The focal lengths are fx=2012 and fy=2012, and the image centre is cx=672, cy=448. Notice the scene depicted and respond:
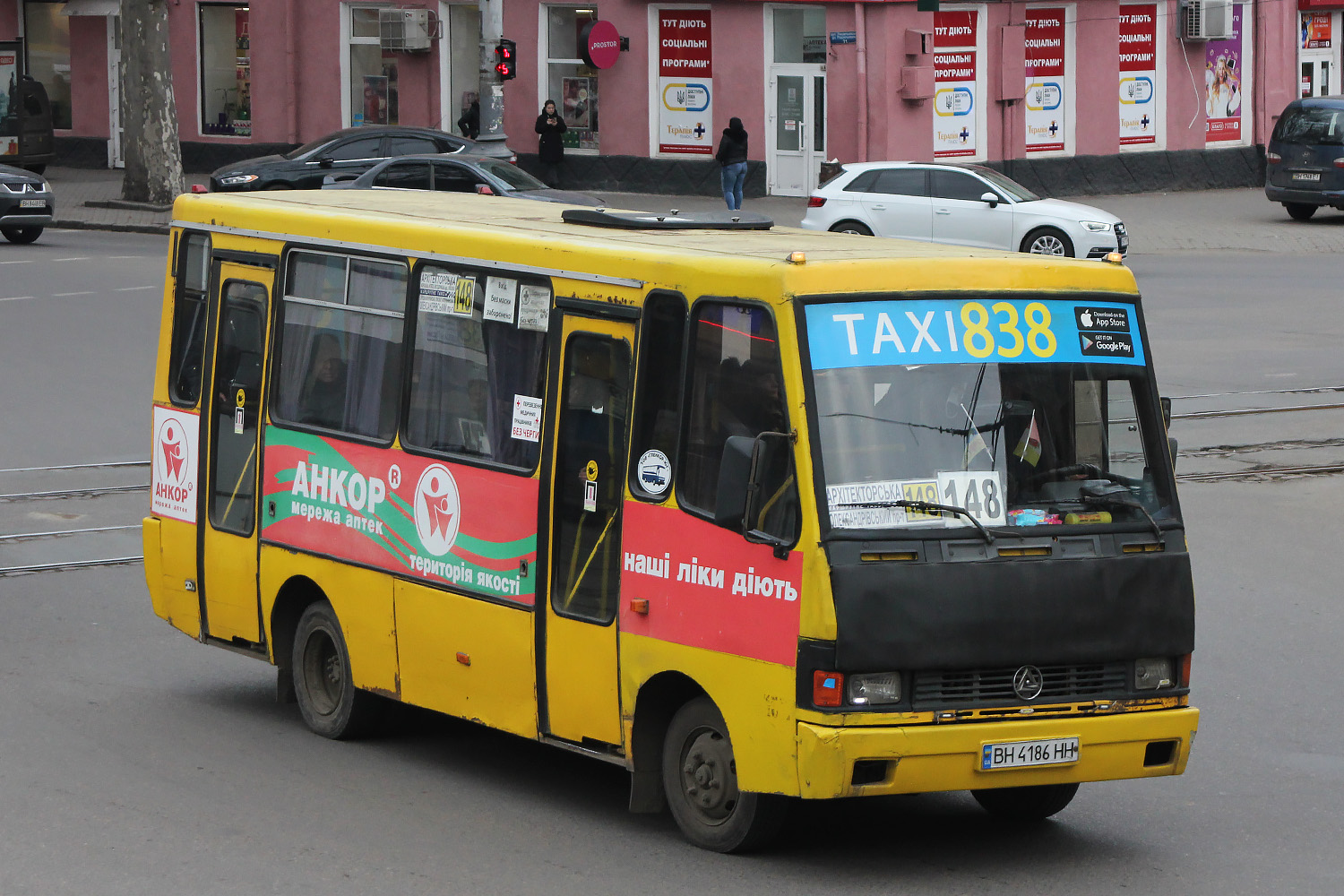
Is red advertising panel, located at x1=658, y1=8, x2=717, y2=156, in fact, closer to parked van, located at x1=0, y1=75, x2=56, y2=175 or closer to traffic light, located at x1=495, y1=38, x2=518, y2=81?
traffic light, located at x1=495, y1=38, x2=518, y2=81

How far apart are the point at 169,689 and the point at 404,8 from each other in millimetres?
30841

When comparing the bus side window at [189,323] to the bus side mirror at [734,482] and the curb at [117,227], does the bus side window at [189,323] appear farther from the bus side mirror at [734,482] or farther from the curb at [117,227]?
the curb at [117,227]

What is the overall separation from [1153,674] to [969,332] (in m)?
1.33

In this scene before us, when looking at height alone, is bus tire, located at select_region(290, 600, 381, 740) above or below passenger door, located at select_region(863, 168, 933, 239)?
below

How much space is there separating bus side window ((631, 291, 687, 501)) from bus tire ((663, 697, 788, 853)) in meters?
0.82

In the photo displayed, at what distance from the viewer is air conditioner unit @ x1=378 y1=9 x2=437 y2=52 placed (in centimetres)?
3859

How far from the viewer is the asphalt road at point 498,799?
672cm

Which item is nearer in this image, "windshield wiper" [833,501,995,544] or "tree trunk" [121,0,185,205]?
"windshield wiper" [833,501,995,544]

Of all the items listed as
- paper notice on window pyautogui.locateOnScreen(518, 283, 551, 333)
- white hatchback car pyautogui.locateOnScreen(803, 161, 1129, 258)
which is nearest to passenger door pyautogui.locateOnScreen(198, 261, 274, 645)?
paper notice on window pyautogui.locateOnScreen(518, 283, 551, 333)

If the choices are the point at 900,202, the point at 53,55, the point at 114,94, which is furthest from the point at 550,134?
the point at 53,55

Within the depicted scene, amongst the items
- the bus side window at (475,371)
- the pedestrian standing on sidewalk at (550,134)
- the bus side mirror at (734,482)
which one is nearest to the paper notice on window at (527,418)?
the bus side window at (475,371)

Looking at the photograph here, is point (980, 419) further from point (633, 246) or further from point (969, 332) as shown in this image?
point (633, 246)

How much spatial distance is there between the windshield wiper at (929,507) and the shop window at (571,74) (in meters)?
31.9

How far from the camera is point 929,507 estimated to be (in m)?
6.55
